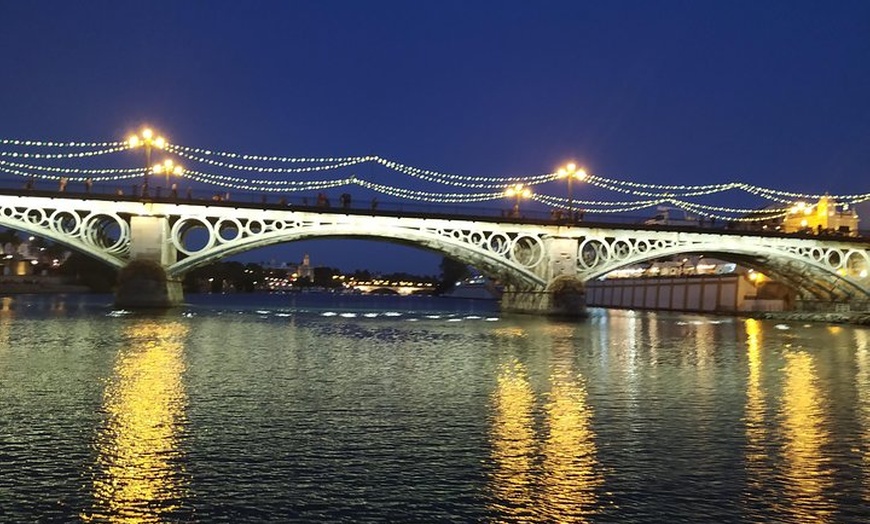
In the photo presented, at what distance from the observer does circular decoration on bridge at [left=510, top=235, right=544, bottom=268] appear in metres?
79.8

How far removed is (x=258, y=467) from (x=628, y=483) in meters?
5.41

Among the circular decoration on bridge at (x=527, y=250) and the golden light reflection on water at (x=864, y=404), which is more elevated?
the circular decoration on bridge at (x=527, y=250)

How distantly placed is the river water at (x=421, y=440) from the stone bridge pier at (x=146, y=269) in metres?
38.9

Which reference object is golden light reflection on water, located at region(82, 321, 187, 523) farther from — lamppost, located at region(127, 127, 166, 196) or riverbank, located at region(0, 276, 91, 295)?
riverbank, located at region(0, 276, 91, 295)

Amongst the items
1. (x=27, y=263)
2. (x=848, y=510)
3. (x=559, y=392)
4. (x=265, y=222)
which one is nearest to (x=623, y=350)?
(x=559, y=392)

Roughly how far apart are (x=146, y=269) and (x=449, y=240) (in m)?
26.0

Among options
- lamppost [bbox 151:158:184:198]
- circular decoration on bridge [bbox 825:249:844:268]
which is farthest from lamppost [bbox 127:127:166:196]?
circular decoration on bridge [bbox 825:249:844:268]

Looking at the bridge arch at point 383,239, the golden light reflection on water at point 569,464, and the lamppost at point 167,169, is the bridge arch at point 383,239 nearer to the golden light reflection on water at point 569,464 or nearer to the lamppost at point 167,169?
the lamppost at point 167,169

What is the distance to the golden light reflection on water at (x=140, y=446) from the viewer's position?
1028cm

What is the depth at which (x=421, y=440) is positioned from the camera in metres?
14.5

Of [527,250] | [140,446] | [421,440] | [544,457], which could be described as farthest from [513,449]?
[527,250]

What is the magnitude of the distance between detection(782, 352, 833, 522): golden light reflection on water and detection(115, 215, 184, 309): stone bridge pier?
176 ft

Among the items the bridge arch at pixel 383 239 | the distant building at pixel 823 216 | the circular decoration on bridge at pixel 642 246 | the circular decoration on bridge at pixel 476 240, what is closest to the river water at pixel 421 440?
the bridge arch at pixel 383 239

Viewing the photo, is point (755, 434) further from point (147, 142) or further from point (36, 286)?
point (36, 286)
